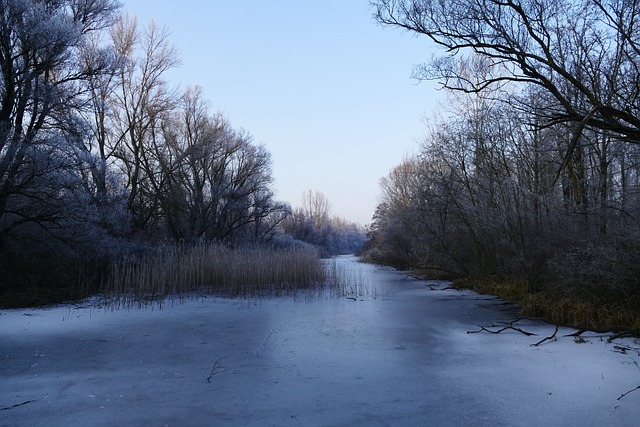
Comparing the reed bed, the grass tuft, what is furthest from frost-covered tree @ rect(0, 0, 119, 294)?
the grass tuft

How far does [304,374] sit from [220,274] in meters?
7.63

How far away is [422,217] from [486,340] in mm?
10352

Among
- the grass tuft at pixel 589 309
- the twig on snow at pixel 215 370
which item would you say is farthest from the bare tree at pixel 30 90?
the grass tuft at pixel 589 309

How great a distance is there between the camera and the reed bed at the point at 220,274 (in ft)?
33.8

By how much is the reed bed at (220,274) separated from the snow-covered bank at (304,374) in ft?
9.82

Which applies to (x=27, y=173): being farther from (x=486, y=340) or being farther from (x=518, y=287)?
(x=518, y=287)

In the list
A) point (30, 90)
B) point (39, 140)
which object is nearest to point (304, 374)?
point (39, 140)

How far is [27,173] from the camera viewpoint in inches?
369

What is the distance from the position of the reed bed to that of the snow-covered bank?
2993 millimetres

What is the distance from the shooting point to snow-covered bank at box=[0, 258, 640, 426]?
10.4 ft

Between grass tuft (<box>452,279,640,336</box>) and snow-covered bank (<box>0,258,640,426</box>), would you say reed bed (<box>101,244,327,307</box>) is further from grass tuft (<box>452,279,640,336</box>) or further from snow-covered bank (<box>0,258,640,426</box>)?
grass tuft (<box>452,279,640,336</box>)

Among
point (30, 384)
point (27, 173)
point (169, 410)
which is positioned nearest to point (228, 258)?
point (27, 173)

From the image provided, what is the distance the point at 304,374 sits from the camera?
4188 mm

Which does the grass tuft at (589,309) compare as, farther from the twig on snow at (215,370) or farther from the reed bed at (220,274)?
the reed bed at (220,274)
